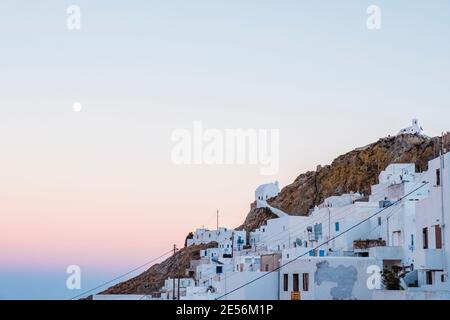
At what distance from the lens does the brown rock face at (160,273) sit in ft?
207

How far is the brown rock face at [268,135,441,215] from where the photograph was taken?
63.4 metres

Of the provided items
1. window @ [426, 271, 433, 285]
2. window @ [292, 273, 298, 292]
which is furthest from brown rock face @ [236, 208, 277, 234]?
window @ [426, 271, 433, 285]

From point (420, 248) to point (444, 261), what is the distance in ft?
5.61

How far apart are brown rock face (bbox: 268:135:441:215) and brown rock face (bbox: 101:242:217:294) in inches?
530

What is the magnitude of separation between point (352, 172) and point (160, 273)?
22.9 metres

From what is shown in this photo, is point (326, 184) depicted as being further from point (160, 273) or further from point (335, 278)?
point (335, 278)

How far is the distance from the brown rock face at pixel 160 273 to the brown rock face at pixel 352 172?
1346 centimetres

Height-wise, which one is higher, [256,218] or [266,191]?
[266,191]

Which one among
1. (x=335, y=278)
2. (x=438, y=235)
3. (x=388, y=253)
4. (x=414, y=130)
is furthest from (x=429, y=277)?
(x=414, y=130)

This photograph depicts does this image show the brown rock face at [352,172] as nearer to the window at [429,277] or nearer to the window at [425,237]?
the window at [425,237]

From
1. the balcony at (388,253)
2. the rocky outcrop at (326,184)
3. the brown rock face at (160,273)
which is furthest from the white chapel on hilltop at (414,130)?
the balcony at (388,253)

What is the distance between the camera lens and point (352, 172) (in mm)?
71500
